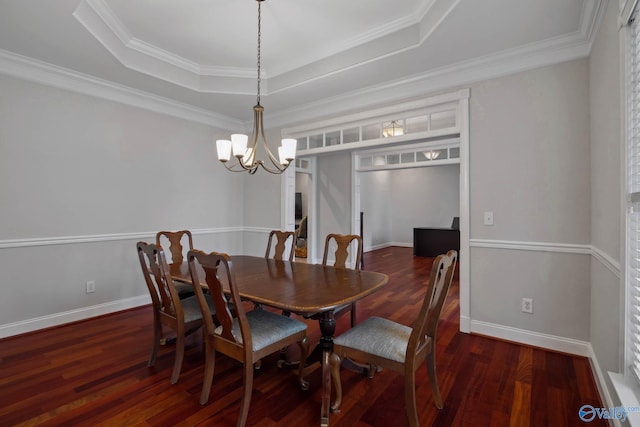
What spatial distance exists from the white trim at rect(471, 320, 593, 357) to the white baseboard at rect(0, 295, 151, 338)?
3694 millimetres

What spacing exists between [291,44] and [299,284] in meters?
2.27

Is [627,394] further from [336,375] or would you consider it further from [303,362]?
[303,362]

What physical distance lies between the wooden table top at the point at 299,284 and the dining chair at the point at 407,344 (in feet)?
0.78

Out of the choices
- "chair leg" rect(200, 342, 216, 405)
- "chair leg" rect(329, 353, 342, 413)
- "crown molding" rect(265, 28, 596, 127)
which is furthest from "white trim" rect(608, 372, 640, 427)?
"crown molding" rect(265, 28, 596, 127)

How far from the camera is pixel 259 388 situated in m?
2.03

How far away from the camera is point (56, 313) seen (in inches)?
121

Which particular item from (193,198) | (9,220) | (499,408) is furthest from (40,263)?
(499,408)

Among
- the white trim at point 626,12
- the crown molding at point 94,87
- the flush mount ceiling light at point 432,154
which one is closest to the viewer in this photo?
the white trim at point 626,12

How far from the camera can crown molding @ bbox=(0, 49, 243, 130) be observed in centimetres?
279

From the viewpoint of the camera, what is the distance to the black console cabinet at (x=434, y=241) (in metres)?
7.11

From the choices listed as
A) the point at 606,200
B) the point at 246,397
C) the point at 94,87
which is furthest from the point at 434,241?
the point at 94,87

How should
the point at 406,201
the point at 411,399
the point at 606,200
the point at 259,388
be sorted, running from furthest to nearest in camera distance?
the point at 406,201, the point at 259,388, the point at 606,200, the point at 411,399

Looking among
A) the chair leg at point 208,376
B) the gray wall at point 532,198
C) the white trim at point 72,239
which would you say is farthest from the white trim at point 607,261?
the white trim at point 72,239

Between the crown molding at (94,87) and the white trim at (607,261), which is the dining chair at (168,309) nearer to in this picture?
the crown molding at (94,87)
